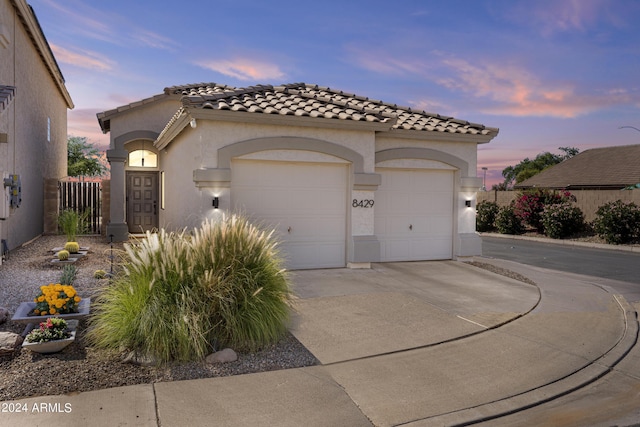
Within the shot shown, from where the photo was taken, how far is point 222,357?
5.47 meters

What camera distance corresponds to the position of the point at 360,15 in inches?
541

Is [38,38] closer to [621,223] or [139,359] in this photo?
[139,359]

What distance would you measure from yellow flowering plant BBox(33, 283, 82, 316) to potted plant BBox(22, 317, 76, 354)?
0.60 m

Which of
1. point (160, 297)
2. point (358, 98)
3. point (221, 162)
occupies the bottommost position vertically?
point (160, 297)

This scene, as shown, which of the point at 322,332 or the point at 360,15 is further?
the point at 360,15

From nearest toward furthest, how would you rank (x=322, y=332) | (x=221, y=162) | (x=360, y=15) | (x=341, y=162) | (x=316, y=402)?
(x=316, y=402), (x=322, y=332), (x=221, y=162), (x=341, y=162), (x=360, y=15)

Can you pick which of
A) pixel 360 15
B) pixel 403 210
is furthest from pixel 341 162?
pixel 360 15

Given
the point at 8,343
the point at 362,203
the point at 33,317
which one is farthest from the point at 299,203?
the point at 8,343

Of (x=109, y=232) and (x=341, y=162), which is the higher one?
(x=341, y=162)

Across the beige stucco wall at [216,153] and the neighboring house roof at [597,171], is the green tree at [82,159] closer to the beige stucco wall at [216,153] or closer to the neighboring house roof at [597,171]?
the beige stucco wall at [216,153]

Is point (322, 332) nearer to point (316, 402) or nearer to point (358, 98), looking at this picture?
point (316, 402)

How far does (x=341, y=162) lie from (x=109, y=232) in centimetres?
967

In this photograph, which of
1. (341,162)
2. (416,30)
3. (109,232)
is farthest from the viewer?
(109,232)

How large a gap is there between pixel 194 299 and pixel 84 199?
14.9m
